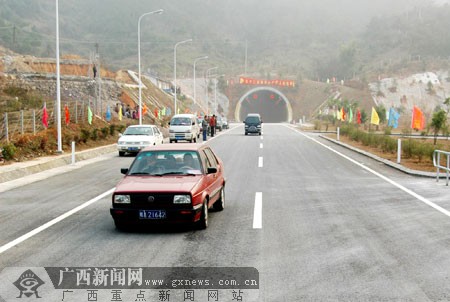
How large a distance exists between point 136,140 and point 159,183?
17526mm

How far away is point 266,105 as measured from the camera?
122m

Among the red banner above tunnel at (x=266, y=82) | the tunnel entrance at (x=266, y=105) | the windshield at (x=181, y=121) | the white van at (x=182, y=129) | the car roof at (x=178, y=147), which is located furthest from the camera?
the red banner above tunnel at (x=266, y=82)

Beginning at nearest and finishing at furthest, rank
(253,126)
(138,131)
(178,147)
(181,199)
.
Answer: (181,199), (178,147), (138,131), (253,126)

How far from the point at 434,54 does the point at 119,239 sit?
16454 cm

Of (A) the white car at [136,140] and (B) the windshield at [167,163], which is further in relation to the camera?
(A) the white car at [136,140]

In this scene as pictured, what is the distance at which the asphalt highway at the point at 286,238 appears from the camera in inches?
254

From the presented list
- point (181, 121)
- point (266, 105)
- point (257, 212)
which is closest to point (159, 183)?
point (257, 212)

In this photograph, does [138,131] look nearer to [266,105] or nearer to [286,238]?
[286,238]

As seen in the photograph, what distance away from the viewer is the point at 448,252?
7.82m

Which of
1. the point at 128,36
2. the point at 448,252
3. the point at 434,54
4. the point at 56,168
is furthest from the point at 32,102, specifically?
the point at 128,36

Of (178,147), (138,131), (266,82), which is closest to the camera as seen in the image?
(178,147)

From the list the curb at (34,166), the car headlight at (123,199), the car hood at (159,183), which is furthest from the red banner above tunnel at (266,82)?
the car headlight at (123,199)

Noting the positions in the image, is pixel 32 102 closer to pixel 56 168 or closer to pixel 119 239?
pixel 56 168

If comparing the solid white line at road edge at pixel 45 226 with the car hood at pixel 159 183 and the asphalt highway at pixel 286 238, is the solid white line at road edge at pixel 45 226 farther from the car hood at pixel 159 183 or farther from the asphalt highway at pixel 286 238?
the car hood at pixel 159 183
